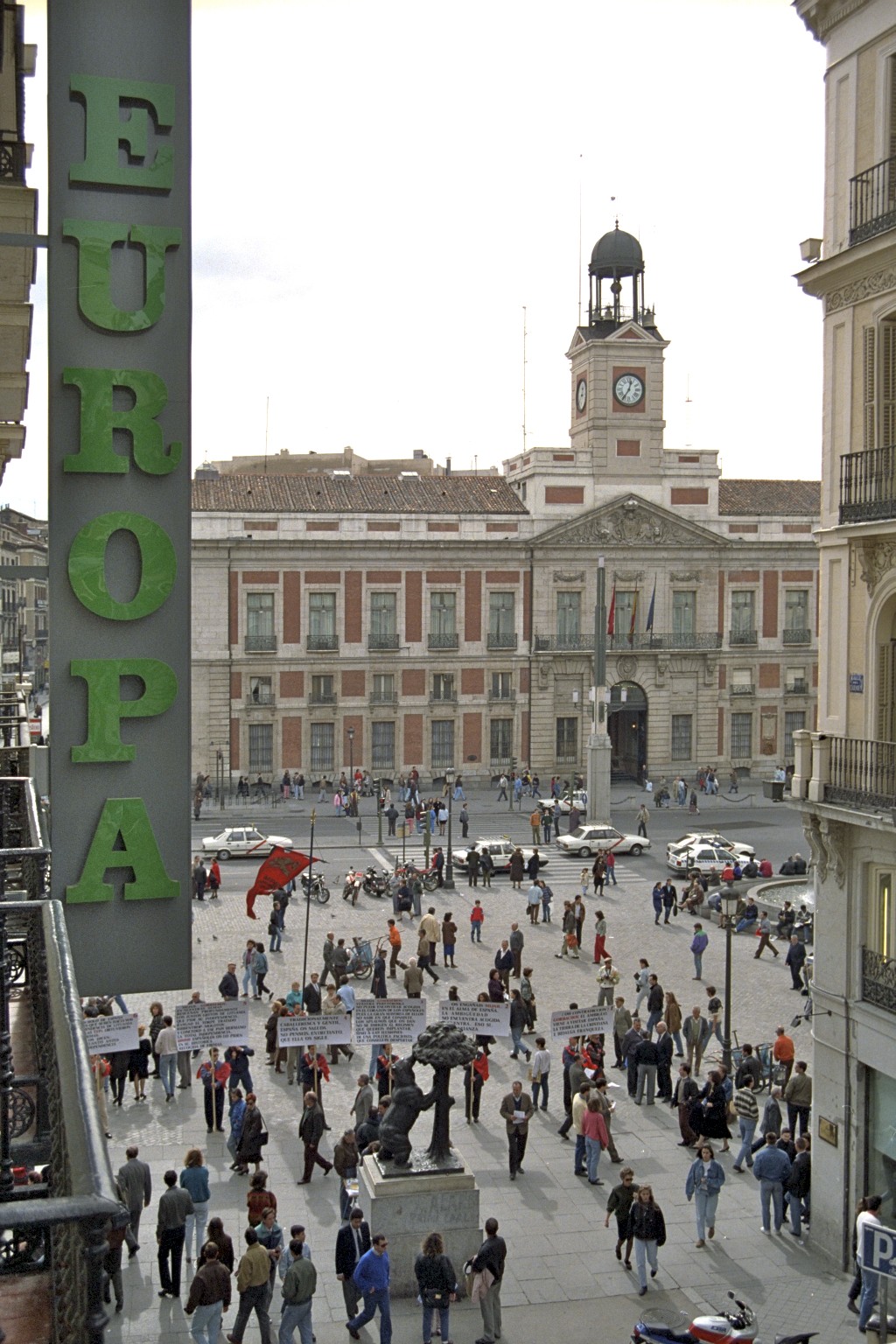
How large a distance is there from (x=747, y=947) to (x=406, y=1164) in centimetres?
1696


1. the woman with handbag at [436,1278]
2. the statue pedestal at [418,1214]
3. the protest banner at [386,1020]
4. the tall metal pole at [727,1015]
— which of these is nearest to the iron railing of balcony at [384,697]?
the tall metal pole at [727,1015]

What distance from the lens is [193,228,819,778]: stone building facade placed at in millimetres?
52062

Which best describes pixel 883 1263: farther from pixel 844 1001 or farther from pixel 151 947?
pixel 151 947

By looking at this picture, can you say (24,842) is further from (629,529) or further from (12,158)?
(629,529)

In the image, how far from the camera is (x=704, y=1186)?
48.9 feet

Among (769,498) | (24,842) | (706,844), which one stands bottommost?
(706,844)

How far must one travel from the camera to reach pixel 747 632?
56.4 metres

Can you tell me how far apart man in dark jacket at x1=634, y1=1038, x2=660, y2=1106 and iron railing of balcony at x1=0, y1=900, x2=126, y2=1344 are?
13732mm

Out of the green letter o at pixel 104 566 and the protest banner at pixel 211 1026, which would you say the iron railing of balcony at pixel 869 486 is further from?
the protest banner at pixel 211 1026

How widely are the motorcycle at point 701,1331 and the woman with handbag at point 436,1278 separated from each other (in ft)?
5.84

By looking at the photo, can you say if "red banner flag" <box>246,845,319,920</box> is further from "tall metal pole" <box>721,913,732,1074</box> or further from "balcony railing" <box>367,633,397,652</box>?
"balcony railing" <box>367,633,397,652</box>

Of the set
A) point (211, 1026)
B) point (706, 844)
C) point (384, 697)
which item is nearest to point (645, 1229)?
point (211, 1026)

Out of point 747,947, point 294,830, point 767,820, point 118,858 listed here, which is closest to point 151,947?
point 118,858

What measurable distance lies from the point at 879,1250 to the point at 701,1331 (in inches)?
65.7
